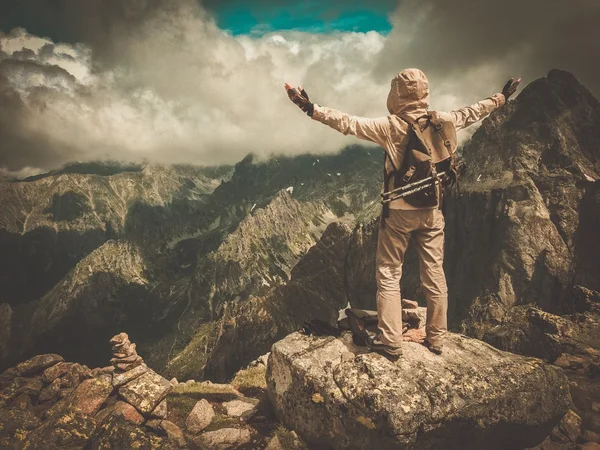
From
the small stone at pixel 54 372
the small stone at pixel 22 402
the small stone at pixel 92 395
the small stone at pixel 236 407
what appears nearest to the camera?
the small stone at pixel 92 395

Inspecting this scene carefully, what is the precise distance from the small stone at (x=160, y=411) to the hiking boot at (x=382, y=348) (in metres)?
6.87

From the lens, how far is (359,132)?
8.45 meters

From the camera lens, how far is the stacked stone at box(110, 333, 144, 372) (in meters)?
11.9

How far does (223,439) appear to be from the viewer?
28.0ft

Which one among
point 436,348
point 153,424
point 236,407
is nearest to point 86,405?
point 153,424

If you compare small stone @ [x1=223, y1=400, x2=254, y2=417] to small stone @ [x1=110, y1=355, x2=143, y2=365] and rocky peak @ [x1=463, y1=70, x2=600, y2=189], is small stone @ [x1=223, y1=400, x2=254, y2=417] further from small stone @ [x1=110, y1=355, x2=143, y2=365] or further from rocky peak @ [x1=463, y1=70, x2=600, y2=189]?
rocky peak @ [x1=463, y1=70, x2=600, y2=189]

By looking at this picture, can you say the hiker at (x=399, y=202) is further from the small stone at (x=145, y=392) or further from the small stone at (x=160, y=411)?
the small stone at (x=145, y=392)

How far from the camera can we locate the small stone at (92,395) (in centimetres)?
1040

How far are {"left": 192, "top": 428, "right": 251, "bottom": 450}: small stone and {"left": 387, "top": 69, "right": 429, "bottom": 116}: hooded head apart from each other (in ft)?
31.9

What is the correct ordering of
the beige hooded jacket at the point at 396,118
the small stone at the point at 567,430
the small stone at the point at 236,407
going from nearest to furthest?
the beige hooded jacket at the point at 396,118 < the small stone at the point at 567,430 < the small stone at the point at 236,407

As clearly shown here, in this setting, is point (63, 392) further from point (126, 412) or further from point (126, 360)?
point (126, 412)

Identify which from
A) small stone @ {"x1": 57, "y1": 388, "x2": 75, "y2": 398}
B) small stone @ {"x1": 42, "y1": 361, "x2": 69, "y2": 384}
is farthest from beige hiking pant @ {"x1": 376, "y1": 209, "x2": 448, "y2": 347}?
small stone @ {"x1": 42, "y1": 361, "x2": 69, "y2": 384}

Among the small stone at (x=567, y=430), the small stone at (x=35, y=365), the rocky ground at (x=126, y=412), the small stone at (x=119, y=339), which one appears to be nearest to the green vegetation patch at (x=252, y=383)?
the rocky ground at (x=126, y=412)

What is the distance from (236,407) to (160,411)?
242 cm
